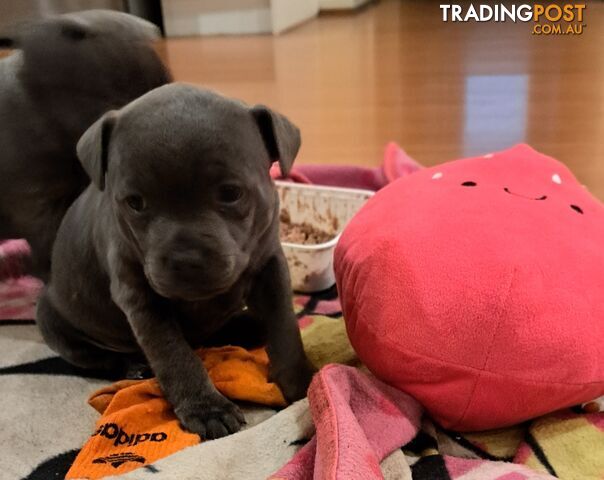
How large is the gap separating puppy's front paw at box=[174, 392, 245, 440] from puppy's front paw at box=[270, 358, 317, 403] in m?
0.08

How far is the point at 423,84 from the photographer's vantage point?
3117 millimetres

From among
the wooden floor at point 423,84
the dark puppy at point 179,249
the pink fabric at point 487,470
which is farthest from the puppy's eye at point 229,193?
the wooden floor at point 423,84

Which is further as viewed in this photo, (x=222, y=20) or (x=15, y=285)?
(x=222, y=20)

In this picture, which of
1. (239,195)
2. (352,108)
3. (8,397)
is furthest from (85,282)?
(352,108)

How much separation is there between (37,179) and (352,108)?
166cm

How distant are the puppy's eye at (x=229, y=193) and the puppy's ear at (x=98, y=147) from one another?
0.17m

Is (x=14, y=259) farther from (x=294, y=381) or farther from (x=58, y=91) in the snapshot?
(x=294, y=381)

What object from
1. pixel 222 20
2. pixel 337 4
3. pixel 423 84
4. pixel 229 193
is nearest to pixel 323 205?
pixel 229 193

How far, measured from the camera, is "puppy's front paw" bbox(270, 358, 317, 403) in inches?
43.3

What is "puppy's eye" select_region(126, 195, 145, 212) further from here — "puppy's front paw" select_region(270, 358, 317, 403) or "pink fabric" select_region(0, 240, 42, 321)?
"pink fabric" select_region(0, 240, 42, 321)

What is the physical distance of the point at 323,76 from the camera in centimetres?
339

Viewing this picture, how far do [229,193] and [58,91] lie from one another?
1.69 ft

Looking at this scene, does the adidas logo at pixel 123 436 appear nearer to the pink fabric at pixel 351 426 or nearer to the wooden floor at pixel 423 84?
the pink fabric at pixel 351 426

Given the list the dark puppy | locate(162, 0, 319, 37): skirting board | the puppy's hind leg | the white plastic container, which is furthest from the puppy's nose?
locate(162, 0, 319, 37): skirting board
